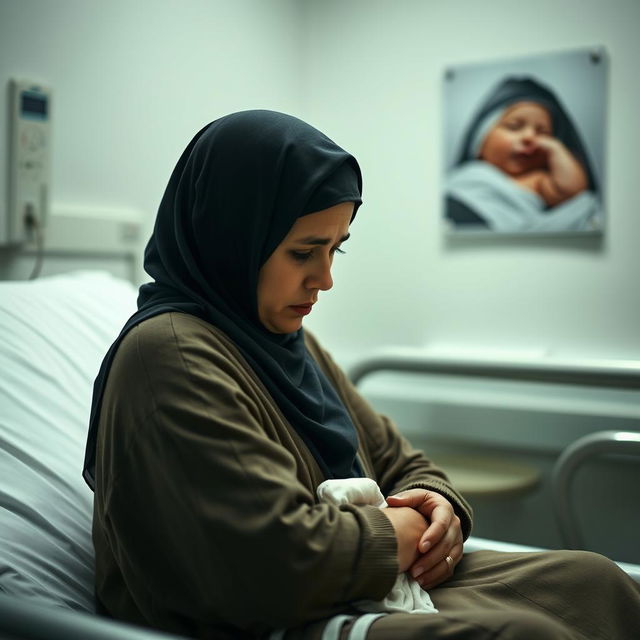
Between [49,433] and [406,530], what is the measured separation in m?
0.57

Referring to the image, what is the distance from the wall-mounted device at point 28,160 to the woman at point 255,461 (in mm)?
597

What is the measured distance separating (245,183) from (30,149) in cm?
81

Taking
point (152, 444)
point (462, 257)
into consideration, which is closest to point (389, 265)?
point (462, 257)

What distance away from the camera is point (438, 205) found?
8.00 feet

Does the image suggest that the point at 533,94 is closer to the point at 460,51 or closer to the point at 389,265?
the point at 460,51

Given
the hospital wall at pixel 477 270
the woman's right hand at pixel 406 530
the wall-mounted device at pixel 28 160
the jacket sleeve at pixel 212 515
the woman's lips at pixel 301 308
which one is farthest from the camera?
the hospital wall at pixel 477 270

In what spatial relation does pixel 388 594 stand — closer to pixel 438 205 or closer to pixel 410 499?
pixel 410 499

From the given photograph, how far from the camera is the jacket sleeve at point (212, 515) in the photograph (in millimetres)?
834

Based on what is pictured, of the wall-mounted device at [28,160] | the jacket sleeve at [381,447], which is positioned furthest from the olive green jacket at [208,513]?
the wall-mounted device at [28,160]

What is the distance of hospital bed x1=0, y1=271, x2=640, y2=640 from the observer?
1.05 meters

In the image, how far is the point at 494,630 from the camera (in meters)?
0.82

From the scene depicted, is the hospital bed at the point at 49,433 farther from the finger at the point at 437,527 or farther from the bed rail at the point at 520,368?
the bed rail at the point at 520,368

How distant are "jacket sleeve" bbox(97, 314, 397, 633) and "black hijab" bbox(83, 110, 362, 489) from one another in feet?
0.39

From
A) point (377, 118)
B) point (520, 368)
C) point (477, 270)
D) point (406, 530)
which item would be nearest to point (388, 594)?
point (406, 530)
